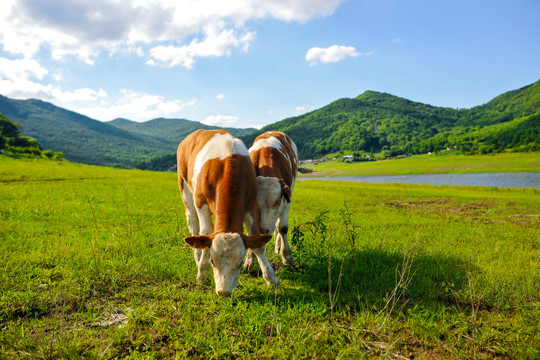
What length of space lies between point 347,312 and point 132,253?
4.78 meters

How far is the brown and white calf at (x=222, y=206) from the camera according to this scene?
161 inches

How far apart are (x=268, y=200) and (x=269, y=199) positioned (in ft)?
0.09

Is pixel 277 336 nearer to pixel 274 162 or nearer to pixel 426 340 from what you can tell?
pixel 426 340

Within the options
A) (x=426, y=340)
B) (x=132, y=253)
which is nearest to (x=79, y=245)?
(x=132, y=253)

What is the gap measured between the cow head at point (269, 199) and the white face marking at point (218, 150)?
73 centimetres

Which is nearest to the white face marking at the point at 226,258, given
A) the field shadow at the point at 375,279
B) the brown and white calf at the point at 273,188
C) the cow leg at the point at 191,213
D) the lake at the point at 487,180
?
the field shadow at the point at 375,279

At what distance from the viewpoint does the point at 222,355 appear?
128 inches

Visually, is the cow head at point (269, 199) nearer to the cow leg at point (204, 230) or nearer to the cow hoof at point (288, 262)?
the cow leg at point (204, 230)

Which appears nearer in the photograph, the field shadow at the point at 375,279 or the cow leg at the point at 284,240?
the field shadow at the point at 375,279

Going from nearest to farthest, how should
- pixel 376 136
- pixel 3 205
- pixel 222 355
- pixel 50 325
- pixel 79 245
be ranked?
pixel 222 355
pixel 50 325
pixel 79 245
pixel 3 205
pixel 376 136

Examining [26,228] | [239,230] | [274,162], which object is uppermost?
[274,162]

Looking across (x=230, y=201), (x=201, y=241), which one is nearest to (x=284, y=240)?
(x=230, y=201)

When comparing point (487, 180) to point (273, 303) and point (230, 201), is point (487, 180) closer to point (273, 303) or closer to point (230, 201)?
point (273, 303)

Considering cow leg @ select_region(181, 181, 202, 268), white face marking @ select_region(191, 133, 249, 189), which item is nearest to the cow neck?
white face marking @ select_region(191, 133, 249, 189)
